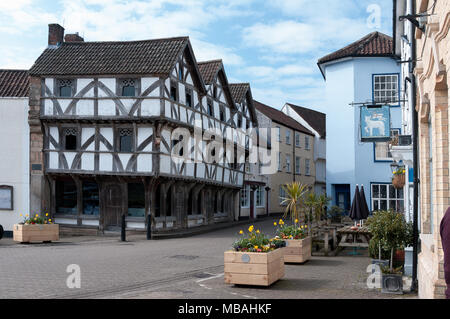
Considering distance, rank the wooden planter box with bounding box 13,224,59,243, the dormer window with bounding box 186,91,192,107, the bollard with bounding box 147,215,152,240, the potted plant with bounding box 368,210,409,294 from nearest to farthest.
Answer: the potted plant with bounding box 368,210,409,294 < the wooden planter box with bounding box 13,224,59,243 < the bollard with bounding box 147,215,152,240 < the dormer window with bounding box 186,91,192,107

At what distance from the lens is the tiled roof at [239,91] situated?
35094 mm

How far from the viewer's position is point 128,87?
23969 mm

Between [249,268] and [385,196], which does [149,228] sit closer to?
[249,268]

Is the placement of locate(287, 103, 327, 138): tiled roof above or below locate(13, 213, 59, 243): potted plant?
above

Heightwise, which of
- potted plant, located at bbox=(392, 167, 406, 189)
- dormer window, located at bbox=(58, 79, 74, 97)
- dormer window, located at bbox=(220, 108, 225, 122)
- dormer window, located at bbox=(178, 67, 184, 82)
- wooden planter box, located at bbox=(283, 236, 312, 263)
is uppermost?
dormer window, located at bbox=(178, 67, 184, 82)

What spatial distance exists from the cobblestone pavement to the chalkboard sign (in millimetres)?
5831

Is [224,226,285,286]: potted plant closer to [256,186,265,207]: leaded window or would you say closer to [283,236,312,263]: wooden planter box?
[283,236,312,263]: wooden planter box

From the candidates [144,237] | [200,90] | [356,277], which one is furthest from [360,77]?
[356,277]

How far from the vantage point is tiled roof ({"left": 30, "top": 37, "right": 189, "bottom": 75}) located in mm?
23781

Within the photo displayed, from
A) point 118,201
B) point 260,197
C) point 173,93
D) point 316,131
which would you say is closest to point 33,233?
point 118,201

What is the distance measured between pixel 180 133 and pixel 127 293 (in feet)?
53.8

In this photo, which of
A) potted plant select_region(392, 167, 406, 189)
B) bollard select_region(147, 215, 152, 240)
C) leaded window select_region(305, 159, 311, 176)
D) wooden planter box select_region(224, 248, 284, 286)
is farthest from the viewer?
leaded window select_region(305, 159, 311, 176)

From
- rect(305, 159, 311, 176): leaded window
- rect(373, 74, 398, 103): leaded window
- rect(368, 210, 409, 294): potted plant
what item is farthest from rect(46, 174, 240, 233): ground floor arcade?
rect(305, 159, 311, 176): leaded window

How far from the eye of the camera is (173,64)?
77.4ft
